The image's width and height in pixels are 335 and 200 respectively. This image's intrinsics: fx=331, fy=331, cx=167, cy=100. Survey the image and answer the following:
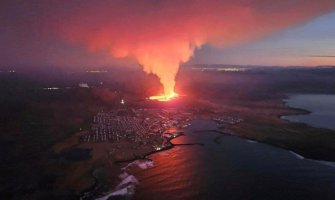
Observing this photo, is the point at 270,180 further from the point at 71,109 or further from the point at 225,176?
the point at 71,109

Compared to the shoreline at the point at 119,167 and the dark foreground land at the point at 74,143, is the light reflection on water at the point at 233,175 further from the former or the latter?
the dark foreground land at the point at 74,143

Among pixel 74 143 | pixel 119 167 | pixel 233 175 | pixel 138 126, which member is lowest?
pixel 233 175

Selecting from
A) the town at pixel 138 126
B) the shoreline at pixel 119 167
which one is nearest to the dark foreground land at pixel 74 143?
the shoreline at pixel 119 167

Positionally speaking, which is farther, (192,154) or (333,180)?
(192,154)

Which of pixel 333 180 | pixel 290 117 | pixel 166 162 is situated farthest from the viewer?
pixel 290 117

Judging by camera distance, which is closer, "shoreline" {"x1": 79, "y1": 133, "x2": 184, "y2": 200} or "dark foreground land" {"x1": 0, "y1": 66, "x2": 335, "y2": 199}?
"shoreline" {"x1": 79, "y1": 133, "x2": 184, "y2": 200}

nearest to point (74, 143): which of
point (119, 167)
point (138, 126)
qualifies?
point (119, 167)

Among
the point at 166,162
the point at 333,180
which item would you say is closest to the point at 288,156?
the point at 333,180

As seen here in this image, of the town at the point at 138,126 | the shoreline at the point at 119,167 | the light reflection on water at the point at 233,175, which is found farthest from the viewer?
the town at the point at 138,126

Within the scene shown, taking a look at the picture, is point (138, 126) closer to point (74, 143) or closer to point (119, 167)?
point (74, 143)

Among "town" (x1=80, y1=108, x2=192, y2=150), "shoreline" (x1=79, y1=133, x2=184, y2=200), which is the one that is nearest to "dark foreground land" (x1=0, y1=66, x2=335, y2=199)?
"shoreline" (x1=79, y1=133, x2=184, y2=200)

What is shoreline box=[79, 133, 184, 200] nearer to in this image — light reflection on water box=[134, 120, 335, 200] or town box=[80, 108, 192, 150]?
town box=[80, 108, 192, 150]
